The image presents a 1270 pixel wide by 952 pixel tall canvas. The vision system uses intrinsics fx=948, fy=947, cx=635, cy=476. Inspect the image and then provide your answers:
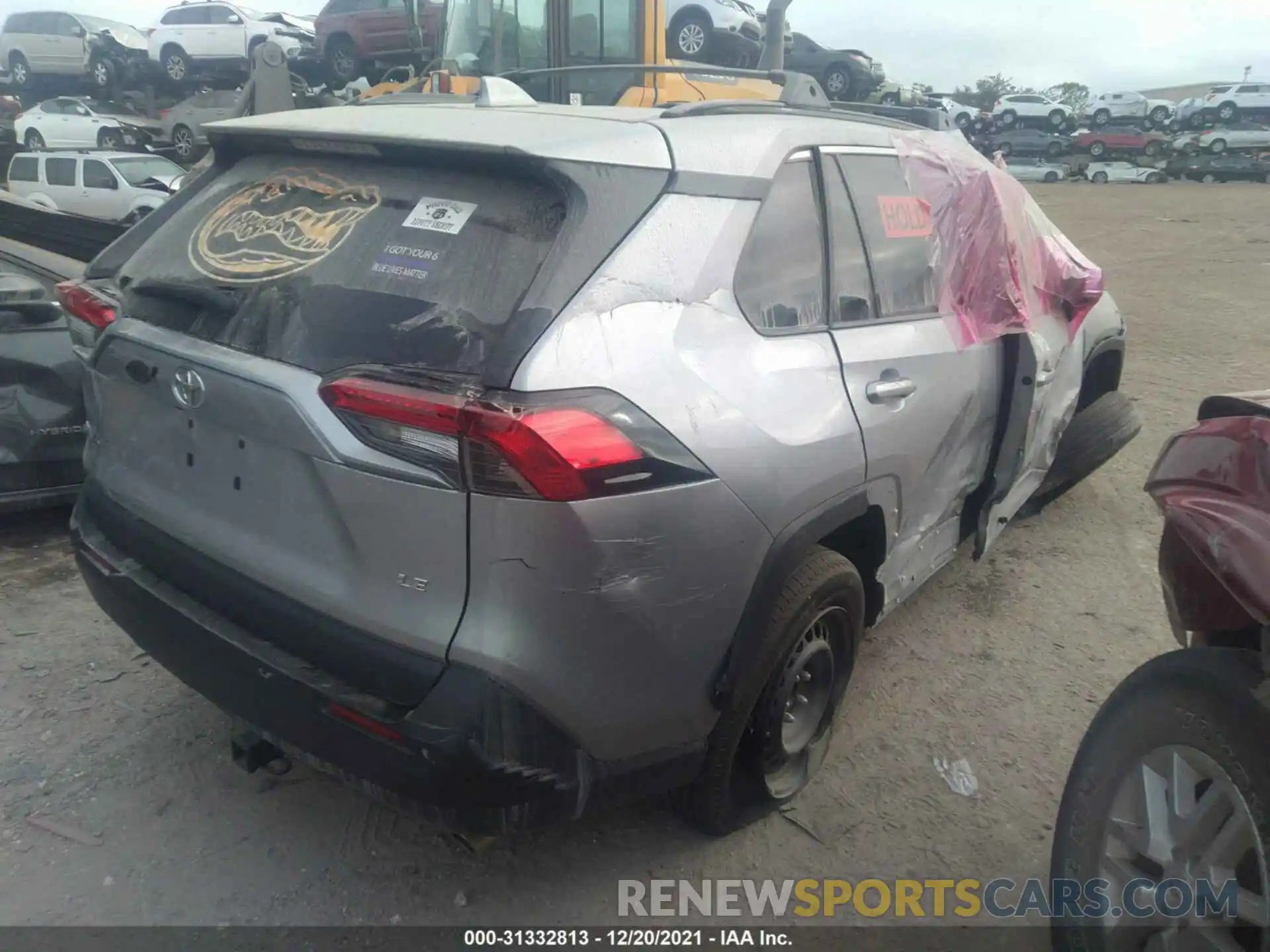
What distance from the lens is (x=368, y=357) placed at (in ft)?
6.47

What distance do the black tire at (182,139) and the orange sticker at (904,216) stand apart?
21.0 metres

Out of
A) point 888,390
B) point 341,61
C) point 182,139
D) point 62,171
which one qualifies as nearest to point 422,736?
point 888,390

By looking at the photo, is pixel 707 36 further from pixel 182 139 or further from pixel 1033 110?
pixel 1033 110

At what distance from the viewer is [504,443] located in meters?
1.77

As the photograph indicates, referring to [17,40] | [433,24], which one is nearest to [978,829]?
[433,24]

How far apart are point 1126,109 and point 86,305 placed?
41910 mm

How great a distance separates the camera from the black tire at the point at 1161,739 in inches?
66.7

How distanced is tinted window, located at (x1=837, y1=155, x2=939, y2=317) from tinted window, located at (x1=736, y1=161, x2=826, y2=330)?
269 mm

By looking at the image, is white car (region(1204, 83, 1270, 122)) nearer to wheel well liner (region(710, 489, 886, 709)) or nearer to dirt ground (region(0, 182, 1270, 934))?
dirt ground (region(0, 182, 1270, 934))

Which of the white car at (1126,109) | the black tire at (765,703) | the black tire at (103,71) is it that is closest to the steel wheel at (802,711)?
the black tire at (765,703)

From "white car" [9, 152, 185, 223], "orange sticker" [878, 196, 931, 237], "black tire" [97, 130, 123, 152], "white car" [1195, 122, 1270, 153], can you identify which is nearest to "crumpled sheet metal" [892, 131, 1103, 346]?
"orange sticker" [878, 196, 931, 237]

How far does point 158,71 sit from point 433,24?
1803cm

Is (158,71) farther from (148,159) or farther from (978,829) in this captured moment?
(978,829)

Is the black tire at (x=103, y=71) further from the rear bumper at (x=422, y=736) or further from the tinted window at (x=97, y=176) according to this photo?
the rear bumper at (x=422, y=736)
